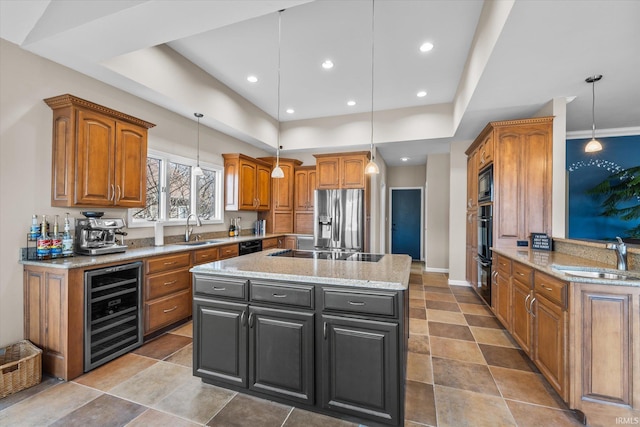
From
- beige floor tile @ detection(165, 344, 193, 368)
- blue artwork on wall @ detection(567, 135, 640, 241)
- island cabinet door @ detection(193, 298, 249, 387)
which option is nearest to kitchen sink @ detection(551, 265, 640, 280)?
island cabinet door @ detection(193, 298, 249, 387)

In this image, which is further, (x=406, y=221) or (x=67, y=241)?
(x=406, y=221)

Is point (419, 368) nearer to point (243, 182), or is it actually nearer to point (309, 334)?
point (309, 334)

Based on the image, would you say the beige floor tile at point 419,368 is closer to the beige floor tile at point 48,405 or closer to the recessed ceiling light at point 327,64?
the beige floor tile at point 48,405

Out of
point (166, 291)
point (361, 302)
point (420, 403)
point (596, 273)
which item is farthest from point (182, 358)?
point (596, 273)

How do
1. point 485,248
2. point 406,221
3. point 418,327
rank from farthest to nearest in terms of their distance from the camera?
1. point 406,221
2. point 485,248
3. point 418,327

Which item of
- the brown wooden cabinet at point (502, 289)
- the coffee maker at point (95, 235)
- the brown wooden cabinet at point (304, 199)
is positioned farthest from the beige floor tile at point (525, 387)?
the brown wooden cabinet at point (304, 199)

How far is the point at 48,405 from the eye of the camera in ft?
6.17

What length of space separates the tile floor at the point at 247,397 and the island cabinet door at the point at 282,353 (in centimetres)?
16

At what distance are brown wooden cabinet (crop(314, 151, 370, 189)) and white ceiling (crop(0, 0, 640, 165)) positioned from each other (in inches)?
36.8

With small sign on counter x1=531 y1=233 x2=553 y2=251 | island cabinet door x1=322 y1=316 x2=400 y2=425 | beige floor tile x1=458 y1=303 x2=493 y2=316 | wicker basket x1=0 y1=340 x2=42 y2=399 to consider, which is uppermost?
small sign on counter x1=531 y1=233 x2=553 y2=251

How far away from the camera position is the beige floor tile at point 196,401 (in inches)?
70.9

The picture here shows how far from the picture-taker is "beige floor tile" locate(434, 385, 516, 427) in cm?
175

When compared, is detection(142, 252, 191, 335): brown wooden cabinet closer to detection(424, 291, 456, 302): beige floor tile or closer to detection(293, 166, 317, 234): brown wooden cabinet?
detection(293, 166, 317, 234): brown wooden cabinet

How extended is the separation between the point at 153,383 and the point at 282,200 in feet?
12.8
